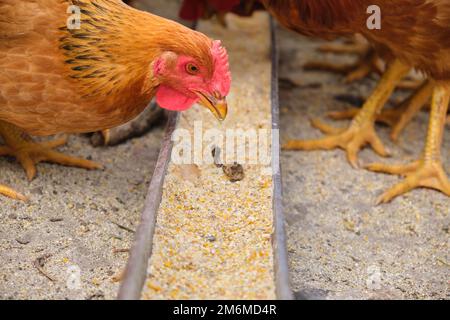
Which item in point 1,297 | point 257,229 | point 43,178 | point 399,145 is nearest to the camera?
point 1,297

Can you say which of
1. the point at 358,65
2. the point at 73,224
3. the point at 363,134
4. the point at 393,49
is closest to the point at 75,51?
the point at 73,224

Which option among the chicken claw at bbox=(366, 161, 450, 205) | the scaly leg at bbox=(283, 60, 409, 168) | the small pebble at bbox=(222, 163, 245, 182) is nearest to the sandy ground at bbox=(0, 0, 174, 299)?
the small pebble at bbox=(222, 163, 245, 182)

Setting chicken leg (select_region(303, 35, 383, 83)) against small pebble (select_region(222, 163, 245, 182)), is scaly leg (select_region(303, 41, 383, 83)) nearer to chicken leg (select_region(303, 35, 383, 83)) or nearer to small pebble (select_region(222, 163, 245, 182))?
chicken leg (select_region(303, 35, 383, 83))

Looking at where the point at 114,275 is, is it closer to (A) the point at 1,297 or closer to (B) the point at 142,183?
(A) the point at 1,297

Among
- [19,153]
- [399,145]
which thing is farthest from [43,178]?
[399,145]

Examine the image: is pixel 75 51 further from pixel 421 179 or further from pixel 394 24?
pixel 421 179

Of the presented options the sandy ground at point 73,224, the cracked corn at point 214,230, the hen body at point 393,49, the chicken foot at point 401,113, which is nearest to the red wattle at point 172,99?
the cracked corn at point 214,230
